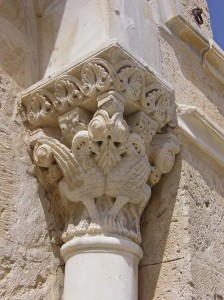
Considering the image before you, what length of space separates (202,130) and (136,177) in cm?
57

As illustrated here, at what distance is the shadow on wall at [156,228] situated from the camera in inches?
93.3

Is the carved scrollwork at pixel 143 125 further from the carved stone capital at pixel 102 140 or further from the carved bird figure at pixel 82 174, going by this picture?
the carved bird figure at pixel 82 174

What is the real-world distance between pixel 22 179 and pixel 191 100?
938 millimetres

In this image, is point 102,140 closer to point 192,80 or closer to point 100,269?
point 100,269

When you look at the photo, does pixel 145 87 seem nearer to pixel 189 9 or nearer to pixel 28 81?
pixel 28 81

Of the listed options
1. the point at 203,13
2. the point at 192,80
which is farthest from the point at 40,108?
the point at 203,13

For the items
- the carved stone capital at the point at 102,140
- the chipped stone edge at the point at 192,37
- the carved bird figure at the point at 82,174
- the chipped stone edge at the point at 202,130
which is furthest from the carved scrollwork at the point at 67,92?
the chipped stone edge at the point at 192,37

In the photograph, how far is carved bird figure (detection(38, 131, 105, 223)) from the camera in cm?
226

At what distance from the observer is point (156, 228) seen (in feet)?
8.04

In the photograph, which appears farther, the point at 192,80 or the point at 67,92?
the point at 192,80

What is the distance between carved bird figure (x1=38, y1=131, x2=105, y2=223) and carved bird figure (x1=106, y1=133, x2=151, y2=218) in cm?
5

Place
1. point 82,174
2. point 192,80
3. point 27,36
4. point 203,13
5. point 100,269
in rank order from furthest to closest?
point 203,13 → point 192,80 → point 27,36 → point 82,174 → point 100,269

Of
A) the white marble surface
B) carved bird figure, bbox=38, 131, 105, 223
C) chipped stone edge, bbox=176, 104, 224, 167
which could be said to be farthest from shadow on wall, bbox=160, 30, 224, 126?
the white marble surface

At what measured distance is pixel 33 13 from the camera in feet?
9.23
